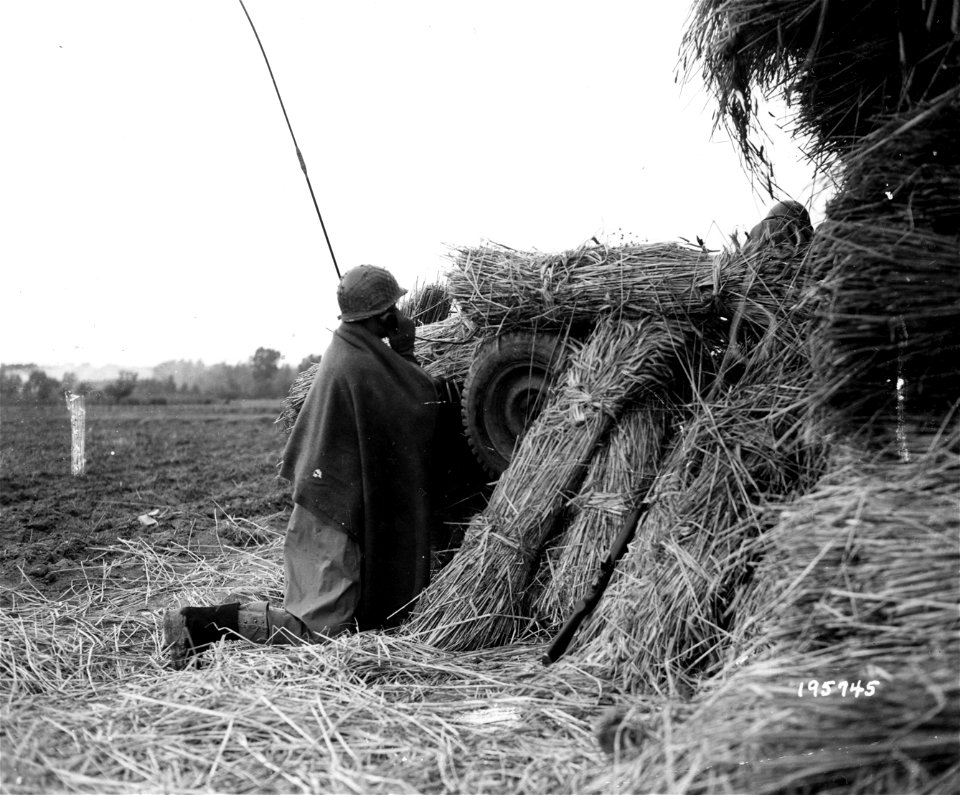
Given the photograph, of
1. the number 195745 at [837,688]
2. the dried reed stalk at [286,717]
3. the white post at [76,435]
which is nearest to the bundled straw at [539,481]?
the dried reed stalk at [286,717]

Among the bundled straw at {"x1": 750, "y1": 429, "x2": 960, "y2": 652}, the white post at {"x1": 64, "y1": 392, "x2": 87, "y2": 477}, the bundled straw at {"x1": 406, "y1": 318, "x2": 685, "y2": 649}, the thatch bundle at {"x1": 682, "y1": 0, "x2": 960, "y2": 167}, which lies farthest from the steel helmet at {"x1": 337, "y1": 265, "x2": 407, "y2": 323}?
the white post at {"x1": 64, "y1": 392, "x2": 87, "y2": 477}

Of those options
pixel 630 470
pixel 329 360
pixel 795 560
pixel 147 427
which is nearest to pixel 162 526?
pixel 329 360

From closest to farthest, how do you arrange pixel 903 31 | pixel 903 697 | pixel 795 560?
pixel 903 697
pixel 795 560
pixel 903 31

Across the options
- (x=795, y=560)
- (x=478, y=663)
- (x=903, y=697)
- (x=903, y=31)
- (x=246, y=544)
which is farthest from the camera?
(x=246, y=544)

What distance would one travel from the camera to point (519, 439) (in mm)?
4441

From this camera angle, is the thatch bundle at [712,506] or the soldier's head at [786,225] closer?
the thatch bundle at [712,506]

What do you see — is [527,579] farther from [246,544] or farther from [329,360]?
[246,544]

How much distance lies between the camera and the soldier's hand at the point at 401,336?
4723 millimetres

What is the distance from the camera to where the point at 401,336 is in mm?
4742

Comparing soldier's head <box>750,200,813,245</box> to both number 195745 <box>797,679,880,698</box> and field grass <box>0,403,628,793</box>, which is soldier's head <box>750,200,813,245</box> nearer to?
field grass <box>0,403,628,793</box>

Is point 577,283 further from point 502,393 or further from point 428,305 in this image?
point 428,305

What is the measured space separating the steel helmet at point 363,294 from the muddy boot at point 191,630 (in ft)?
5.18

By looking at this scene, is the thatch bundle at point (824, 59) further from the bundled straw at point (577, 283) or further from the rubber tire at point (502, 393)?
the rubber tire at point (502, 393)

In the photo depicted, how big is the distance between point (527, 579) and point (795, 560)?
1.65 m
